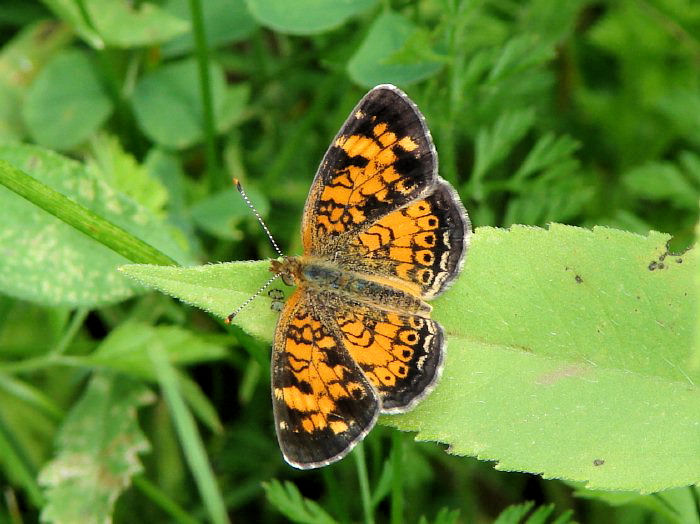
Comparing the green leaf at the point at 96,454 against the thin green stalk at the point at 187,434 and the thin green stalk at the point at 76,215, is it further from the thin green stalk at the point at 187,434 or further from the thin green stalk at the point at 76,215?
the thin green stalk at the point at 76,215

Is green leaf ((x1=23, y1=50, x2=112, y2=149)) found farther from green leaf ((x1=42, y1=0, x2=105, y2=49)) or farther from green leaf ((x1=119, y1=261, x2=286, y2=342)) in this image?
green leaf ((x1=119, y1=261, x2=286, y2=342))

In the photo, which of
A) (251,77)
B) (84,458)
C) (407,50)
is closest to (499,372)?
(407,50)

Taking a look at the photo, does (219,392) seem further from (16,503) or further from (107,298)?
(107,298)

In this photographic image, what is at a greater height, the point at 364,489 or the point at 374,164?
the point at 374,164

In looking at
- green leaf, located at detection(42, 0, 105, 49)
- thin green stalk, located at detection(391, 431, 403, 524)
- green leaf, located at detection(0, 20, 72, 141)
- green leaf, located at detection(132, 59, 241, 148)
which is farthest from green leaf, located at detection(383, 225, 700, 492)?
green leaf, located at detection(0, 20, 72, 141)

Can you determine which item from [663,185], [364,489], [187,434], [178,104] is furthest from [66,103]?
[663,185]

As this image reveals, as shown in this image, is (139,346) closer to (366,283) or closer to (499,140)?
(366,283)
